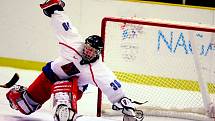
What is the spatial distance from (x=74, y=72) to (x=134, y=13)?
5.27 feet

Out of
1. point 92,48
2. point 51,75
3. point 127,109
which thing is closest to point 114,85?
point 127,109

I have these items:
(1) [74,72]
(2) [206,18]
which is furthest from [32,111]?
(2) [206,18]

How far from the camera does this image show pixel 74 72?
3346 millimetres

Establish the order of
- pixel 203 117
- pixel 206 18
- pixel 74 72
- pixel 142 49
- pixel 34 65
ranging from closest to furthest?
1. pixel 74 72
2. pixel 203 117
3. pixel 142 49
4. pixel 206 18
5. pixel 34 65

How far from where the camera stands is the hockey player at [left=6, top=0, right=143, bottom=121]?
327cm

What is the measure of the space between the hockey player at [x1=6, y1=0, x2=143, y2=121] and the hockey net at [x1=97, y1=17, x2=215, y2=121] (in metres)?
0.43

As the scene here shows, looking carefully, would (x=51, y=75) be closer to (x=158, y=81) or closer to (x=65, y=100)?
(x=65, y=100)

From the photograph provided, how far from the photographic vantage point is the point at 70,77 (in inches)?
133

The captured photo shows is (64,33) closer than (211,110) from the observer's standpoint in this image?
Yes

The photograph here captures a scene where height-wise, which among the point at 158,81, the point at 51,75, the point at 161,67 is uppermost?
the point at 51,75

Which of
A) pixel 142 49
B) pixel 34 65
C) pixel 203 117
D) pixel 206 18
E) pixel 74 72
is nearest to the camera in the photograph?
pixel 74 72

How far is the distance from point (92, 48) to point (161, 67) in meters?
0.94

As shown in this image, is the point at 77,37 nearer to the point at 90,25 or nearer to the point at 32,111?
the point at 32,111

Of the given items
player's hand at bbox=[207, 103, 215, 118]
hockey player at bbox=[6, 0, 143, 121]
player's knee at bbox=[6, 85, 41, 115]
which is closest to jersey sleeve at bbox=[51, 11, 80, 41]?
hockey player at bbox=[6, 0, 143, 121]
